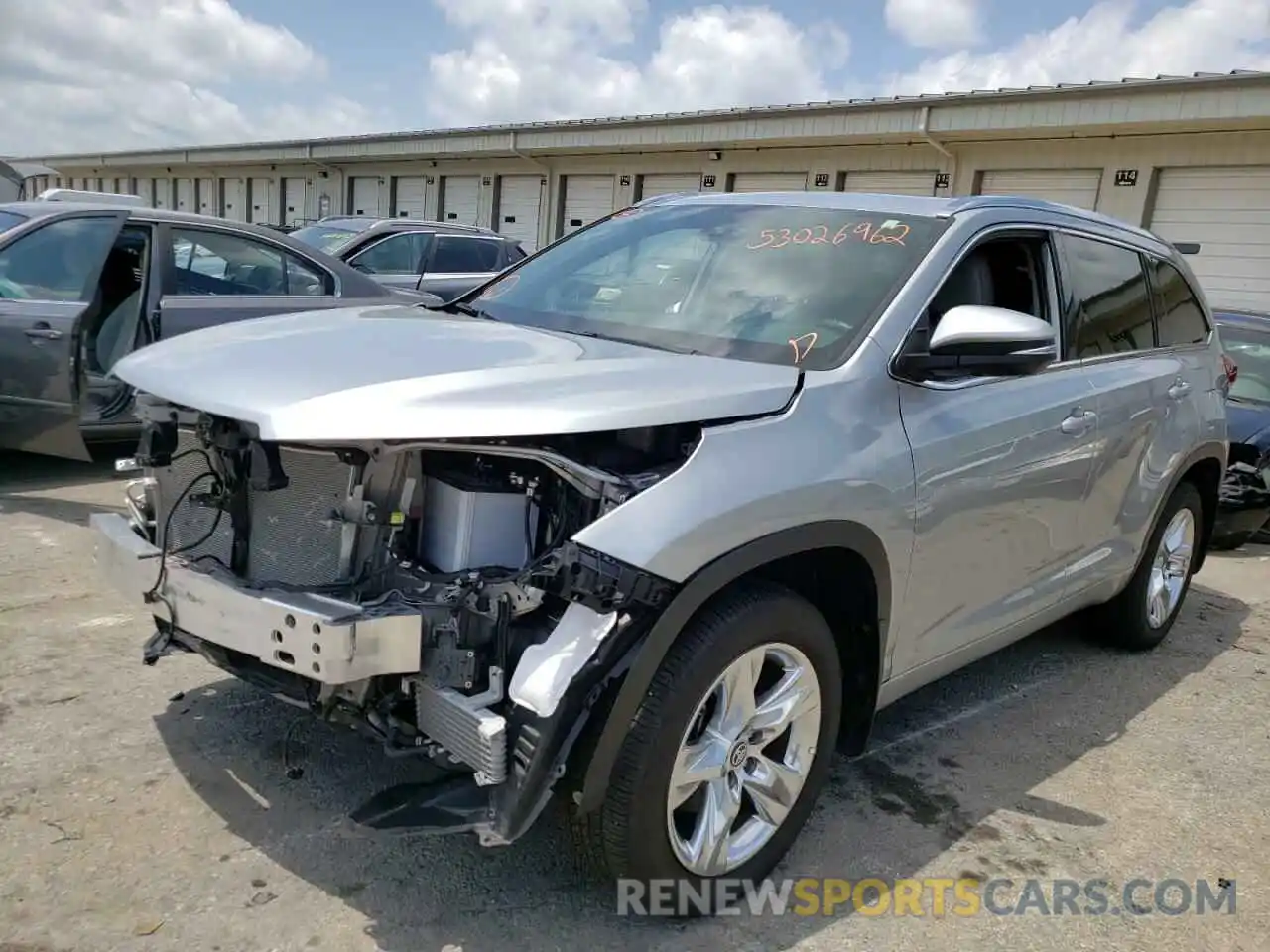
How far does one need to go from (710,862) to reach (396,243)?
9.90 m

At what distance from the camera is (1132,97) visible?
42.0 feet

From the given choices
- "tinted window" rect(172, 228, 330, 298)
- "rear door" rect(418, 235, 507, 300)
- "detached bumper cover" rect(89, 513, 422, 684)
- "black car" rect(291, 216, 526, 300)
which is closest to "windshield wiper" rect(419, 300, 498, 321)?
"detached bumper cover" rect(89, 513, 422, 684)

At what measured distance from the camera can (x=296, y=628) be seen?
7.64 feet

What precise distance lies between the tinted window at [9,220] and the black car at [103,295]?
15 millimetres

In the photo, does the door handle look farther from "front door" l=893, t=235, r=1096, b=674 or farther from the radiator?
the radiator

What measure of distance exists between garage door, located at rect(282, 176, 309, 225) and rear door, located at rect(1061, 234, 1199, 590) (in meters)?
29.8

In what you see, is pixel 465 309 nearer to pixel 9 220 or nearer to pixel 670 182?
pixel 9 220

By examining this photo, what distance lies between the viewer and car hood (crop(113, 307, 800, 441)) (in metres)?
2.29

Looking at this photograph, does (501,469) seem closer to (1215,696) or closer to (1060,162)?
(1215,696)

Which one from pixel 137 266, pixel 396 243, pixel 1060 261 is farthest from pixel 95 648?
pixel 396 243

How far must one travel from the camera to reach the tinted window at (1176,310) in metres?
4.66

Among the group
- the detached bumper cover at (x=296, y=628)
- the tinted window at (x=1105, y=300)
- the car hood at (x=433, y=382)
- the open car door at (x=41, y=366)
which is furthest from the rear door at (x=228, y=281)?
the tinted window at (x=1105, y=300)

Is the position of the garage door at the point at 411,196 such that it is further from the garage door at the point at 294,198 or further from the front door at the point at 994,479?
the front door at the point at 994,479

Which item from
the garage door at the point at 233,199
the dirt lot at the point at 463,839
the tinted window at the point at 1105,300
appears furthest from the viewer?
the garage door at the point at 233,199
